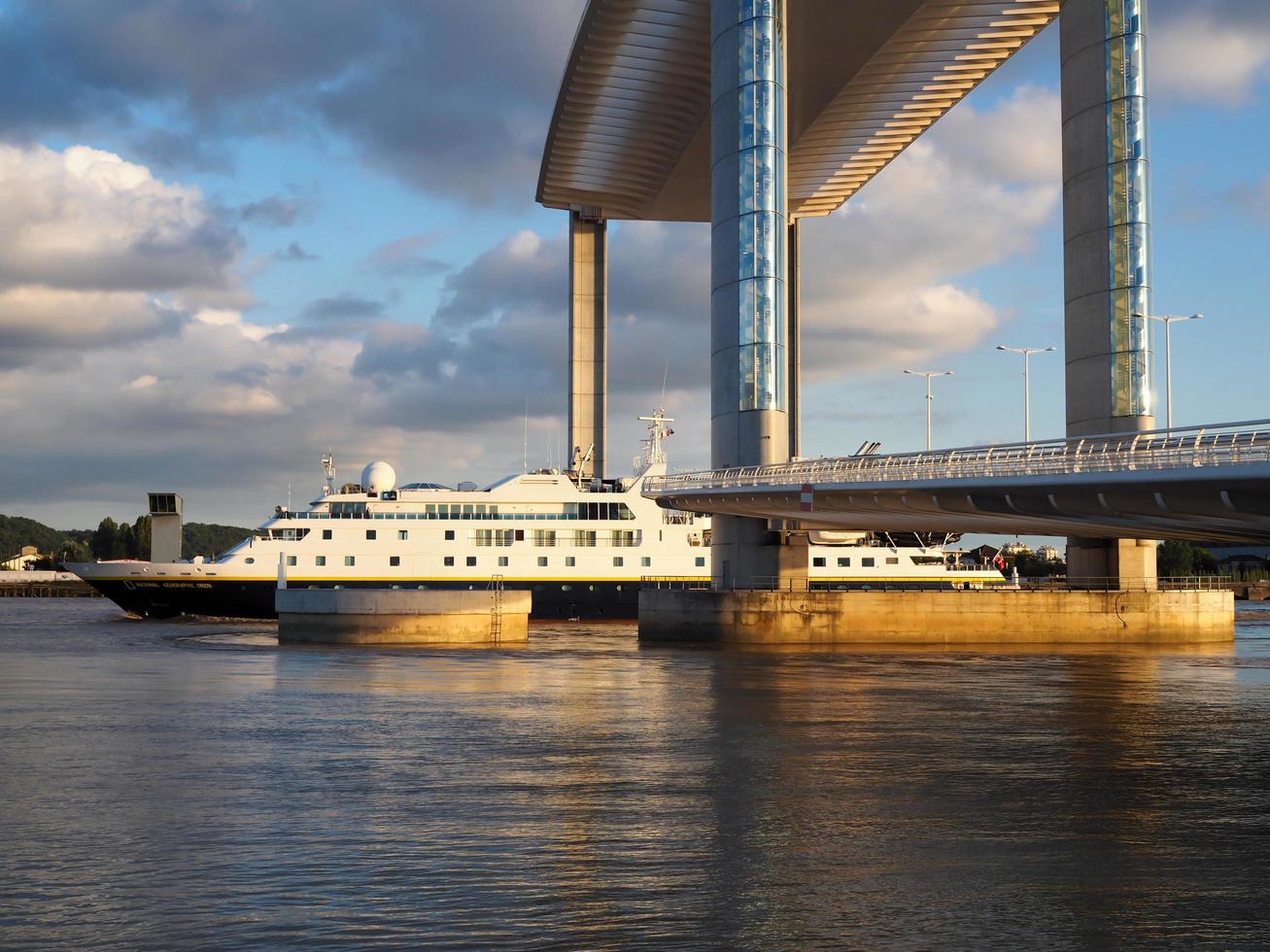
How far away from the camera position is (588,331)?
87.2m

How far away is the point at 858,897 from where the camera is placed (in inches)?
495

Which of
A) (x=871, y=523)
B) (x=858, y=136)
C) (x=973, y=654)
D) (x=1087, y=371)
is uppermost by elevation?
(x=858, y=136)

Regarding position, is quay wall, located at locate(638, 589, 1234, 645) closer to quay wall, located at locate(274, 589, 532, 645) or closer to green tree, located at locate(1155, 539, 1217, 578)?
quay wall, located at locate(274, 589, 532, 645)

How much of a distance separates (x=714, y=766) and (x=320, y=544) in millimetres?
59919

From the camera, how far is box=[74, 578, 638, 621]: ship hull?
76.7 m

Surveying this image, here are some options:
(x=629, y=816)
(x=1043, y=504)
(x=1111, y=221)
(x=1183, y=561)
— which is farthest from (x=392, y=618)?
(x=1183, y=561)

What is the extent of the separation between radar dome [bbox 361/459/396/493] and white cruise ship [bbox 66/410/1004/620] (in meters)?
0.08

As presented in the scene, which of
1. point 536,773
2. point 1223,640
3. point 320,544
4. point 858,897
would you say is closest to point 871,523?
point 1223,640

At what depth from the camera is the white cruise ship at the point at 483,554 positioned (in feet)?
253

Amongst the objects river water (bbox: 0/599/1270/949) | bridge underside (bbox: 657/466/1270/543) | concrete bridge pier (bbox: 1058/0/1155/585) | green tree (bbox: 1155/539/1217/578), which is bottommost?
river water (bbox: 0/599/1270/949)

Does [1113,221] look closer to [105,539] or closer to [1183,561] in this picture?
[1183,561]

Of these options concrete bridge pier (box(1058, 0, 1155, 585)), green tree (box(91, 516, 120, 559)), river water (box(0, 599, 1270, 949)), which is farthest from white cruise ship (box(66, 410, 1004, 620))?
green tree (box(91, 516, 120, 559))

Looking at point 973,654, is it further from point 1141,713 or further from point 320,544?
point 320,544

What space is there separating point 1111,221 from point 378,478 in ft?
147
